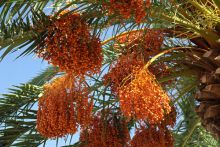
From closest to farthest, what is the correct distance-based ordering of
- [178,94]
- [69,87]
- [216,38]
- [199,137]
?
[69,87]
[216,38]
[178,94]
[199,137]

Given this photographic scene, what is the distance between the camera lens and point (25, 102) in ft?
17.2

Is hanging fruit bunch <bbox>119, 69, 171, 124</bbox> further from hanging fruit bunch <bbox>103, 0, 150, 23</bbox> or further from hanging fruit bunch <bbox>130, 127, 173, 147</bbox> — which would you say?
hanging fruit bunch <bbox>130, 127, 173, 147</bbox>

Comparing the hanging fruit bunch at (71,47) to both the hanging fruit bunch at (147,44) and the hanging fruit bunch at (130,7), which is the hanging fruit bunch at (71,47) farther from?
the hanging fruit bunch at (147,44)

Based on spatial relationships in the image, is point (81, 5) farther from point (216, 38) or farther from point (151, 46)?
point (216, 38)

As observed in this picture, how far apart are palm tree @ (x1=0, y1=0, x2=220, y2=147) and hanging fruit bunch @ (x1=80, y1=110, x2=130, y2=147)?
0.59 feet

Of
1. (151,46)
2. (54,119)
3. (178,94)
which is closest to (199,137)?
(178,94)

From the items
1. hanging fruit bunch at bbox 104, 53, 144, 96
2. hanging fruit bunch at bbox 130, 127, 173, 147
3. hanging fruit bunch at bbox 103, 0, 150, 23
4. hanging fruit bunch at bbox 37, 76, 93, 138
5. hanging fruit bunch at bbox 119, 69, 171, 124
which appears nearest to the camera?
hanging fruit bunch at bbox 103, 0, 150, 23

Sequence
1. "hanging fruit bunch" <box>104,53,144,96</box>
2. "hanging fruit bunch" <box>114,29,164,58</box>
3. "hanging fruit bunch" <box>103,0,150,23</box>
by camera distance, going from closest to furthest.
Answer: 1. "hanging fruit bunch" <box>103,0,150,23</box>
2. "hanging fruit bunch" <box>104,53,144,96</box>
3. "hanging fruit bunch" <box>114,29,164,58</box>

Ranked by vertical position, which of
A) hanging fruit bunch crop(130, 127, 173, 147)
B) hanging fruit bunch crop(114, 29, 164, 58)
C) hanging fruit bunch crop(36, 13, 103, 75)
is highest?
hanging fruit bunch crop(114, 29, 164, 58)

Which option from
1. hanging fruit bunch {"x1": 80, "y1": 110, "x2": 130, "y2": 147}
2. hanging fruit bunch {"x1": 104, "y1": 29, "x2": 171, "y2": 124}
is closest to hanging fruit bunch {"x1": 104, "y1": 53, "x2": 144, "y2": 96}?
hanging fruit bunch {"x1": 104, "y1": 29, "x2": 171, "y2": 124}

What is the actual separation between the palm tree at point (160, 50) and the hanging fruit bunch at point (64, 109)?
0.67ft

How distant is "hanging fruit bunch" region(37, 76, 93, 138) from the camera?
3.90m

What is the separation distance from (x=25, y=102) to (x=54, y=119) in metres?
1.46

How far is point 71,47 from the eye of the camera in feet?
11.6
